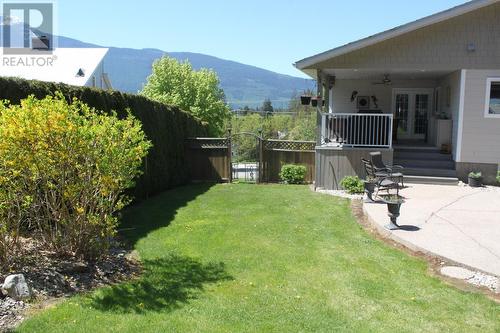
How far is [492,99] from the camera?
40.4 feet

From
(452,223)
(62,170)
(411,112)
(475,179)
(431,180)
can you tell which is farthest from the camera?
(411,112)

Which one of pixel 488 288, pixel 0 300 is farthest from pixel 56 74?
pixel 488 288

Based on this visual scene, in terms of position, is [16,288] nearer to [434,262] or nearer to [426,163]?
[434,262]

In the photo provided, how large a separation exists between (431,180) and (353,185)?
242cm

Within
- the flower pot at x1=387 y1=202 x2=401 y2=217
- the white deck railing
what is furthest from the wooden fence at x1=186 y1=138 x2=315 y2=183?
the flower pot at x1=387 y1=202 x2=401 y2=217

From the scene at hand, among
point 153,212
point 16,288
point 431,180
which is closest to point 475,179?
point 431,180

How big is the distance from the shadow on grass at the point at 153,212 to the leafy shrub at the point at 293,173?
2571 mm

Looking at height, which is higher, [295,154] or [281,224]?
[295,154]

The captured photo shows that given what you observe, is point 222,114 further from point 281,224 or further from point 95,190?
point 95,190

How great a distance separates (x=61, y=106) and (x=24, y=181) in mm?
981

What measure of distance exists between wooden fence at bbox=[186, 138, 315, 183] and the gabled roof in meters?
2.78

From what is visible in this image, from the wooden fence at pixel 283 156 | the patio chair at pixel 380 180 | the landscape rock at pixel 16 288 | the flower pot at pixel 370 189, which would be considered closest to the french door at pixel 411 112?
the wooden fence at pixel 283 156

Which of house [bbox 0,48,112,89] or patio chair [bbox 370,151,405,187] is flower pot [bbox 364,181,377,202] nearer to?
patio chair [bbox 370,151,405,187]

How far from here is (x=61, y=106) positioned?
5.16 metres
